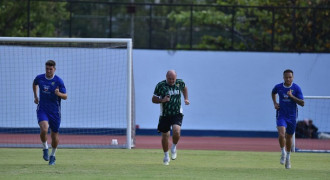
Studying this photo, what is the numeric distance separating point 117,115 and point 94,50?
2.59 meters

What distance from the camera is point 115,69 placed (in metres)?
28.0

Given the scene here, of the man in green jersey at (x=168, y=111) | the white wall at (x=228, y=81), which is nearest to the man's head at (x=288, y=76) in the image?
the man in green jersey at (x=168, y=111)

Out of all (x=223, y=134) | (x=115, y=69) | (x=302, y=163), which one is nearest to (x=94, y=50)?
(x=115, y=69)

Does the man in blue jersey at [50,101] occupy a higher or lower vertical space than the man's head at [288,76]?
lower

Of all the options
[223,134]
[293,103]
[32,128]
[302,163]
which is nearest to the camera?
[293,103]

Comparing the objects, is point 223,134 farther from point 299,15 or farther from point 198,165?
point 198,165

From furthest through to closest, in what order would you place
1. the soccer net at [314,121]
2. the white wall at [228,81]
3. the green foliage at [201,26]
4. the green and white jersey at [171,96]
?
the green foliage at [201,26] < the white wall at [228,81] < the soccer net at [314,121] < the green and white jersey at [171,96]

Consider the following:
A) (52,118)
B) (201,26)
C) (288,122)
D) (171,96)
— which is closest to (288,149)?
(288,122)

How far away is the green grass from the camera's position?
44.3 feet

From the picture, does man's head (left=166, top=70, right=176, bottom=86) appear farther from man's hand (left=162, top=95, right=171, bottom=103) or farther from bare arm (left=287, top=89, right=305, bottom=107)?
bare arm (left=287, top=89, right=305, bottom=107)

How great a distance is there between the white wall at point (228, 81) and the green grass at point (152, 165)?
9347 mm

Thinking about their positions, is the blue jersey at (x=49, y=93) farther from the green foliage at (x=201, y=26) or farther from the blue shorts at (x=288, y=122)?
the green foliage at (x=201, y=26)

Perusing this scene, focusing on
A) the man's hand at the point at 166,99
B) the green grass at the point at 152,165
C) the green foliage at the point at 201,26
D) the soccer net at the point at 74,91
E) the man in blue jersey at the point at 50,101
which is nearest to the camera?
the green grass at the point at 152,165

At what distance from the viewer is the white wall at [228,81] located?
30422mm
